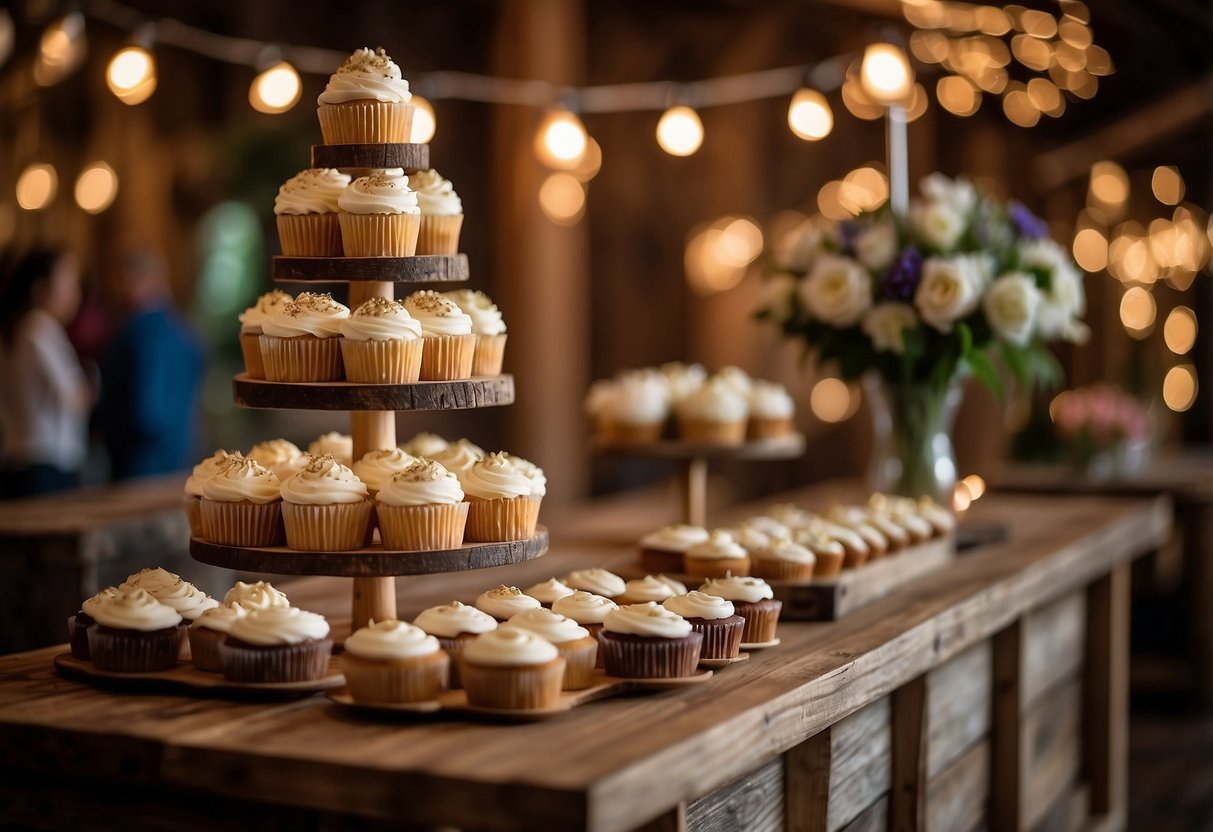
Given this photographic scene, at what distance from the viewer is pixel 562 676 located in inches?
82.4

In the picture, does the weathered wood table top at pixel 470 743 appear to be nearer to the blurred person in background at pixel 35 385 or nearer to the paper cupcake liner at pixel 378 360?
the paper cupcake liner at pixel 378 360

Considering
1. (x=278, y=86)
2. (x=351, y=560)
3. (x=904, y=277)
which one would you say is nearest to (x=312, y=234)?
(x=351, y=560)

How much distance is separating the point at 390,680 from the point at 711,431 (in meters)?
1.84

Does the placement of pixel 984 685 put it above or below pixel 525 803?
below

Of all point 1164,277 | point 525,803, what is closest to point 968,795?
point 525,803

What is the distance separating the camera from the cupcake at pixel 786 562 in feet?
9.35

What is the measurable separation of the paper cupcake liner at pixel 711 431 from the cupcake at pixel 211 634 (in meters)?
1.74

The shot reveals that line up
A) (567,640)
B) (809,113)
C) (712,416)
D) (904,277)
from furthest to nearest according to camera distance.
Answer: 1. (809,113)
2. (712,416)
3. (904,277)
4. (567,640)

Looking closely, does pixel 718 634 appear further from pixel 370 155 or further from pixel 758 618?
pixel 370 155

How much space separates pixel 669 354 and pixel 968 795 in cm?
602

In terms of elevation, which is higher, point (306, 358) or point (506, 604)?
point (306, 358)

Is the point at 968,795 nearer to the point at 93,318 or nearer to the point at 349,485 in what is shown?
the point at 349,485

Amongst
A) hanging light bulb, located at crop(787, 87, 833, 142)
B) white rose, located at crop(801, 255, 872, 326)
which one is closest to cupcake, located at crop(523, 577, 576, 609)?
white rose, located at crop(801, 255, 872, 326)

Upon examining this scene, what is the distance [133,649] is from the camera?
2211mm
